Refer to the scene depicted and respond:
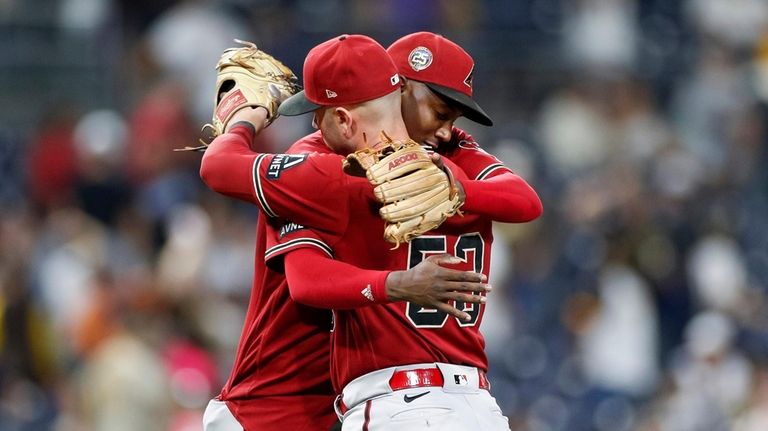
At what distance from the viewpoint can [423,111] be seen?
379cm

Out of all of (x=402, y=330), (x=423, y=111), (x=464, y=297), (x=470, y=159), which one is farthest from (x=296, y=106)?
(x=464, y=297)

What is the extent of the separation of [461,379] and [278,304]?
1.88 ft

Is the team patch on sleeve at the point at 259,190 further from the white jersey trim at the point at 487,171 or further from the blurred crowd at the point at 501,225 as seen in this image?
the blurred crowd at the point at 501,225

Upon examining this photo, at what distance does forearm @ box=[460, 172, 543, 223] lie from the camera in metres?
3.61

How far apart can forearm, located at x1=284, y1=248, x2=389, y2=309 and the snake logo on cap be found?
1.98 feet

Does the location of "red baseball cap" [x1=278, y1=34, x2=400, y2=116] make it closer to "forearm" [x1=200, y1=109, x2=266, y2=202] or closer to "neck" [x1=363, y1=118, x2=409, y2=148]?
"neck" [x1=363, y1=118, x2=409, y2=148]

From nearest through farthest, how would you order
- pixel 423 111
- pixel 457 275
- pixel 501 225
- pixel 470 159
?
1. pixel 457 275
2. pixel 423 111
3. pixel 470 159
4. pixel 501 225

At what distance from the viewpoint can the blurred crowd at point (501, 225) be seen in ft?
27.1

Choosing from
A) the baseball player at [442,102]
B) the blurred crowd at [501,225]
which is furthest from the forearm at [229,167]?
the blurred crowd at [501,225]

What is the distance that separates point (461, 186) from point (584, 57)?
8043 mm

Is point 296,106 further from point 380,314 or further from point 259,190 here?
point 380,314

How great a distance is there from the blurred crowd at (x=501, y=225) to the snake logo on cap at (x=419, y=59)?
4.16 m

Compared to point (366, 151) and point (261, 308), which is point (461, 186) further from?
point (261, 308)

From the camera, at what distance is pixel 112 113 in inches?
410
